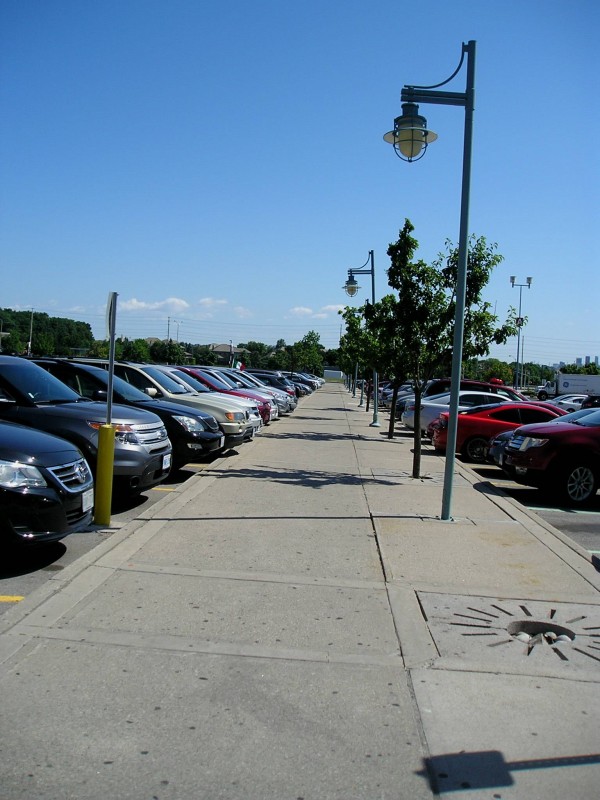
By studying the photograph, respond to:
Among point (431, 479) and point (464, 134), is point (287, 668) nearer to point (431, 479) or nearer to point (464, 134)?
point (464, 134)

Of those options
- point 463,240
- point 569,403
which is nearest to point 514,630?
point 463,240

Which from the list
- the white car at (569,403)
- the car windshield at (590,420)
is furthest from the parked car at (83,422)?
the white car at (569,403)

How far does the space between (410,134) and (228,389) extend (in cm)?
1147

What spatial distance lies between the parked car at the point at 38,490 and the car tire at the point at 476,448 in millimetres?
11014

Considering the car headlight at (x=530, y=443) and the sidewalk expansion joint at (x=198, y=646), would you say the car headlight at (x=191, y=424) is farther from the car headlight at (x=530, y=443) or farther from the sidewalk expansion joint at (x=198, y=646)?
the sidewalk expansion joint at (x=198, y=646)

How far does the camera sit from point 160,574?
5.95m

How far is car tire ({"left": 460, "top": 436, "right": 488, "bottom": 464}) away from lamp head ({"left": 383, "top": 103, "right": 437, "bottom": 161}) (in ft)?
26.5

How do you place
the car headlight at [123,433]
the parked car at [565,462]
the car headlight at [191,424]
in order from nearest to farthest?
the car headlight at [123,433]
the parked car at [565,462]
the car headlight at [191,424]

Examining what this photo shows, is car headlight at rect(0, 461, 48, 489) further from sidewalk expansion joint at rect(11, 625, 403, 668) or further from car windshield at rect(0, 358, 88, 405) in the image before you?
car windshield at rect(0, 358, 88, 405)

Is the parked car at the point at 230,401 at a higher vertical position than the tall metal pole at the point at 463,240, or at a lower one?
lower

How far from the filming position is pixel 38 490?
5.69 metres

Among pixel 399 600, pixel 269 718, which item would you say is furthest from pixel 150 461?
pixel 269 718

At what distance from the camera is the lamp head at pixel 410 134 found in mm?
8977

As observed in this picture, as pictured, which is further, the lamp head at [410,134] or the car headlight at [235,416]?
the car headlight at [235,416]
